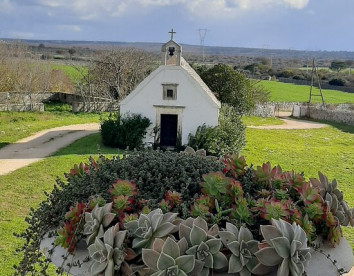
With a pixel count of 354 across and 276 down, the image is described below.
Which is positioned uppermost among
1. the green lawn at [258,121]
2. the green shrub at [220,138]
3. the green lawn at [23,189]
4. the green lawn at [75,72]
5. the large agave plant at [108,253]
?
the large agave plant at [108,253]

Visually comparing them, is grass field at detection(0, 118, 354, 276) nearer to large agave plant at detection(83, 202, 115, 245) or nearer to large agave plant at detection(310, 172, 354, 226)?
large agave plant at detection(83, 202, 115, 245)

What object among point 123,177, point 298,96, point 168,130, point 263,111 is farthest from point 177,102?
point 298,96

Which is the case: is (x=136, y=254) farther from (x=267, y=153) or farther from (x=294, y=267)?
(x=267, y=153)

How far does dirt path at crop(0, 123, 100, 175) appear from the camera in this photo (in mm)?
15502

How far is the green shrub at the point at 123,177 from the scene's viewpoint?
9.64 ft

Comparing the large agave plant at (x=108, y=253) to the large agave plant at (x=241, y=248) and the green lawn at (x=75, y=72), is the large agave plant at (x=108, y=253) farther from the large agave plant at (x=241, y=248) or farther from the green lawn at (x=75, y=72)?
the green lawn at (x=75, y=72)

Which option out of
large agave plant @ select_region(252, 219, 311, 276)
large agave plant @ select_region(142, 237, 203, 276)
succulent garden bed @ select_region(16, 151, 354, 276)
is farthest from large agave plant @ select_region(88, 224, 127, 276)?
large agave plant @ select_region(252, 219, 311, 276)

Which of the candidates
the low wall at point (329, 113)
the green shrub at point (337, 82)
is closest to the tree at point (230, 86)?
the low wall at point (329, 113)

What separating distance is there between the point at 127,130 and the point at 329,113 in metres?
23.7

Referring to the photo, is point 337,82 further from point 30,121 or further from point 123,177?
point 123,177

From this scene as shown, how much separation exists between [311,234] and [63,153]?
603 inches

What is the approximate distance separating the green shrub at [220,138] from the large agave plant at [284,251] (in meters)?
14.3

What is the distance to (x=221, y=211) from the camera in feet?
8.66

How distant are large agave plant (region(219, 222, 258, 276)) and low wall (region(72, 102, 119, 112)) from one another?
2870 cm
